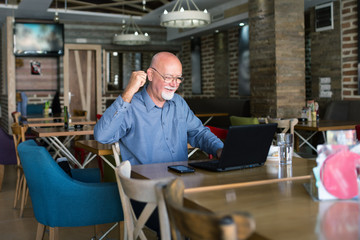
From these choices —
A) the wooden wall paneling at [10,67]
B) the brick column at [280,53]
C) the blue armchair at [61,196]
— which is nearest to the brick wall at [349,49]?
the brick column at [280,53]

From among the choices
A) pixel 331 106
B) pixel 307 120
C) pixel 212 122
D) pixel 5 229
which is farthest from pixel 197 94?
pixel 5 229

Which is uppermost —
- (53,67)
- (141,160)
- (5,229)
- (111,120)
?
(53,67)

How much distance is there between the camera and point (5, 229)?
4.00 meters

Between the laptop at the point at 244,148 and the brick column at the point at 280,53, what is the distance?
4.45 meters

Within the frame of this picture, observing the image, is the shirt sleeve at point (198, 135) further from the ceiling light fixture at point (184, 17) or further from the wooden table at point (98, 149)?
the ceiling light fixture at point (184, 17)

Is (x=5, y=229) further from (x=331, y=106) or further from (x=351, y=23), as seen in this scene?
(x=351, y=23)

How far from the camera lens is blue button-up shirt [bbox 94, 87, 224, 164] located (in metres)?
2.68

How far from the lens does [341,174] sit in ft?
5.19

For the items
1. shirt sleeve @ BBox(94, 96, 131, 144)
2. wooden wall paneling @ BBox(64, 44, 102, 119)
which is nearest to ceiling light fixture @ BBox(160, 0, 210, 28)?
shirt sleeve @ BBox(94, 96, 131, 144)

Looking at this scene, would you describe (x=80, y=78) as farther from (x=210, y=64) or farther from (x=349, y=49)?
(x=349, y=49)

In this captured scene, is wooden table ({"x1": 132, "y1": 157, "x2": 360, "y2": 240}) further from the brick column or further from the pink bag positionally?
the brick column

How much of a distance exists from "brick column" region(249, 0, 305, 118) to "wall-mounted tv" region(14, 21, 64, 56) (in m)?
5.68

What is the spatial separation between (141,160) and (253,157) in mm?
802

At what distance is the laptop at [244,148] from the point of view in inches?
81.0
